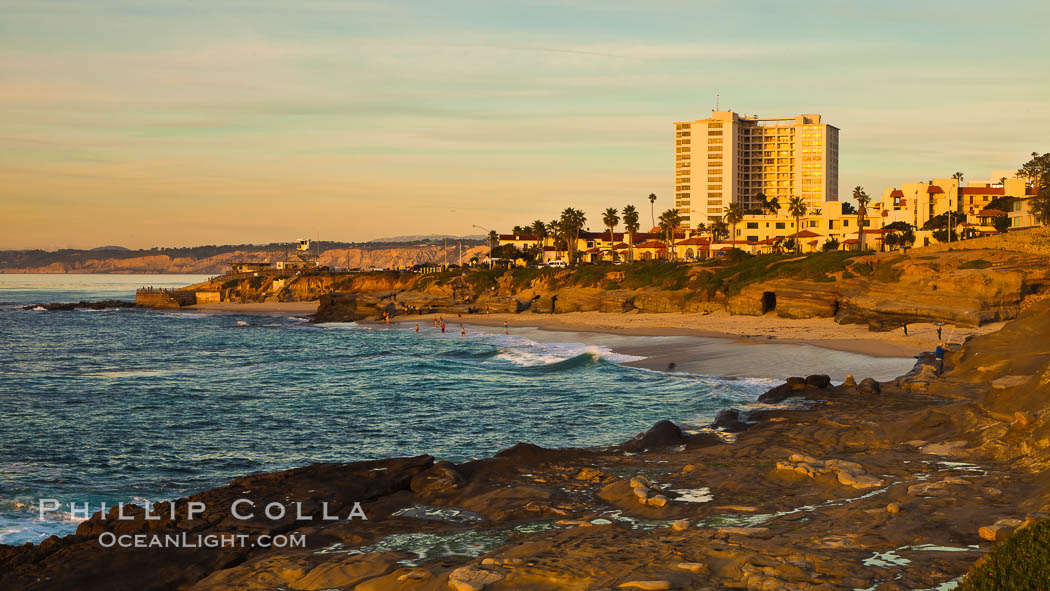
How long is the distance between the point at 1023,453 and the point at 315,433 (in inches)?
867

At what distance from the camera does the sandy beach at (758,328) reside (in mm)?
45688

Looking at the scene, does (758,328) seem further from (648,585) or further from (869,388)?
(648,585)

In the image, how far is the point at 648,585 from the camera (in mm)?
10414

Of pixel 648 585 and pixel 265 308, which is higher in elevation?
pixel 648 585

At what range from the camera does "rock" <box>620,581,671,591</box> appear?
10.4m

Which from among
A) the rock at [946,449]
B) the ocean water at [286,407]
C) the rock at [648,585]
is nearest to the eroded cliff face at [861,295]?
the ocean water at [286,407]

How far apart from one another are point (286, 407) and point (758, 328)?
38640 mm

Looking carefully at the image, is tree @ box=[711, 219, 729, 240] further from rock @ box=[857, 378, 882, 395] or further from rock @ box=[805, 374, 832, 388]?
rock @ box=[857, 378, 882, 395]

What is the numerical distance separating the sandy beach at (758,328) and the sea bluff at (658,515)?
955 inches

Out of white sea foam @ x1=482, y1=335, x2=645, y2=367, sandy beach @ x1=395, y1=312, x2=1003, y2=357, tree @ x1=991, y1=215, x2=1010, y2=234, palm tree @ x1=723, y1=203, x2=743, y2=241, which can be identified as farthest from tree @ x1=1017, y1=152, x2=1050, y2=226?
white sea foam @ x1=482, y1=335, x2=645, y2=367

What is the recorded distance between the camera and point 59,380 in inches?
1763

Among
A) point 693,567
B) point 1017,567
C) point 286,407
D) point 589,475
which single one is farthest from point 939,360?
point 286,407

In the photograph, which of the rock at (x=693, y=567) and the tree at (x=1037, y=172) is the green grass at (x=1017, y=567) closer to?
the rock at (x=693, y=567)

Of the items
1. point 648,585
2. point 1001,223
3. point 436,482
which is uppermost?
point 1001,223
